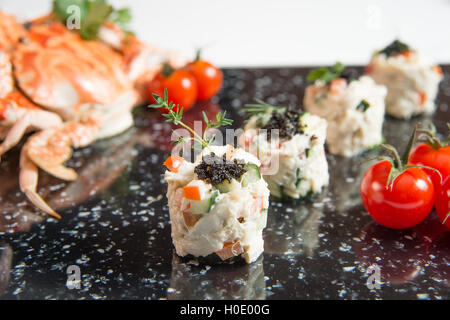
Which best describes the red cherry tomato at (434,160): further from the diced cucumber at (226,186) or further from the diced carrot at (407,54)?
the diced carrot at (407,54)

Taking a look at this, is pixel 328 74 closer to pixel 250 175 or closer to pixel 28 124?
pixel 250 175

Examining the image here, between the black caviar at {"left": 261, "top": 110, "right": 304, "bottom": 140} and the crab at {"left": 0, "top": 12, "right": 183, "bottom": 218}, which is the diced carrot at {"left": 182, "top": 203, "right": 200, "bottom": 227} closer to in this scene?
the black caviar at {"left": 261, "top": 110, "right": 304, "bottom": 140}

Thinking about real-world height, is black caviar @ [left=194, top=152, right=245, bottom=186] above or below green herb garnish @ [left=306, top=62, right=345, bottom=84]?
below

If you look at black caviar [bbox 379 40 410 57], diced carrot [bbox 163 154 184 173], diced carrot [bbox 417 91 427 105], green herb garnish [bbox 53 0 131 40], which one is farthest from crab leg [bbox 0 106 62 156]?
diced carrot [bbox 417 91 427 105]

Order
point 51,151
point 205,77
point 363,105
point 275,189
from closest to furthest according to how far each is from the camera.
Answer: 1. point 275,189
2. point 51,151
3. point 363,105
4. point 205,77

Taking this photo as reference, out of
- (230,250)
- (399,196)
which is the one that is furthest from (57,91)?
(399,196)
